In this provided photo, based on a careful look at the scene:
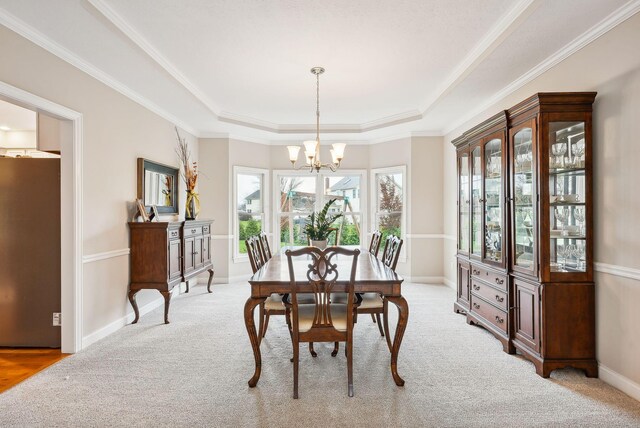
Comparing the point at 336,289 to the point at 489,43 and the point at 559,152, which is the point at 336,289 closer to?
the point at 559,152

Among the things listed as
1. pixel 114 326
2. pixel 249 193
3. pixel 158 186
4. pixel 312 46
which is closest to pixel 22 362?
pixel 114 326

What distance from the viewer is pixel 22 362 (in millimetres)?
3082

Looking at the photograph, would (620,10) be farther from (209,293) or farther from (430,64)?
(209,293)

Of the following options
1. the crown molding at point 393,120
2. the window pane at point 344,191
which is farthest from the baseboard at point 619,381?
the window pane at point 344,191

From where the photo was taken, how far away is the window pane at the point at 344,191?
22.7 ft

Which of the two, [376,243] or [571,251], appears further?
[376,243]

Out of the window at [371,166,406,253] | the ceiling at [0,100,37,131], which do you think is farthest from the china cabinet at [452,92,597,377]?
the ceiling at [0,100,37,131]

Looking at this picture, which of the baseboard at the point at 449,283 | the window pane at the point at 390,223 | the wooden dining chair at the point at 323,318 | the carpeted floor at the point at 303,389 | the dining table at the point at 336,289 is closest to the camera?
the carpeted floor at the point at 303,389

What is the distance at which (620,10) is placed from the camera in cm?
247

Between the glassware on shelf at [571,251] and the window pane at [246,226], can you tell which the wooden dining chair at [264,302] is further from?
the window pane at [246,226]

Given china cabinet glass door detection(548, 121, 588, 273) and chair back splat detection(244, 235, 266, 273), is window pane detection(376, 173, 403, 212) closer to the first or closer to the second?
chair back splat detection(244, 235, 266, 273)

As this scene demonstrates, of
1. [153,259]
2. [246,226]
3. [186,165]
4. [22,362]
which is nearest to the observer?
[22,362]

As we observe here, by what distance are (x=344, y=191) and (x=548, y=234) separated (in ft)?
14.4

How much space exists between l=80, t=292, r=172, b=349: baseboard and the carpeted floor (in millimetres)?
99
